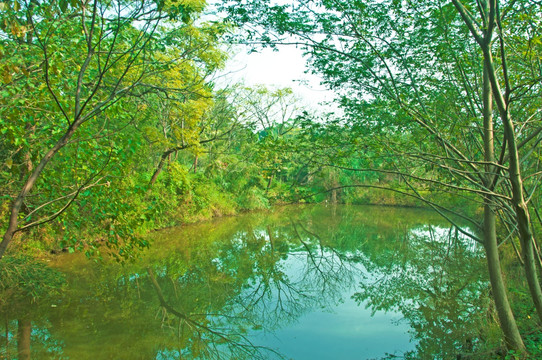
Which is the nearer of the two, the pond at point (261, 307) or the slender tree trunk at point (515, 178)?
the slender tree trunk at point (515, 178)

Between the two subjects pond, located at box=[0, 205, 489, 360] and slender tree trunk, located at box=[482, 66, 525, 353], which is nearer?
slender tree trunk, located at box=[482, 66, 525, 353]

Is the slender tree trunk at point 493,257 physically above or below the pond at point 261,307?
above

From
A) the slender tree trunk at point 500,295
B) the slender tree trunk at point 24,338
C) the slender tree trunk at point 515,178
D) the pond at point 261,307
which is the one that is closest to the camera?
the slender tree trunk at point 515,178

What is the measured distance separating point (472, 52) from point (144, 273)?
23.6 ft

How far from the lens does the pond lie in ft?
16.1

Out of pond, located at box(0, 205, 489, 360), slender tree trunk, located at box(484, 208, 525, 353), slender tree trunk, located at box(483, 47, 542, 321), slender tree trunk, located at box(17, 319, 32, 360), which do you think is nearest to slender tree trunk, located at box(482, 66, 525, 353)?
slender tree trunk, located at box(484, 208, 525, 353)

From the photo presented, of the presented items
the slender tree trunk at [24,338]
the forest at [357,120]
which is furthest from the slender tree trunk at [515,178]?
the slender tree trunk at [24,338]

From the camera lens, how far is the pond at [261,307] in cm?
492

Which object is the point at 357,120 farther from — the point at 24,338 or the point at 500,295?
the point at 24,338

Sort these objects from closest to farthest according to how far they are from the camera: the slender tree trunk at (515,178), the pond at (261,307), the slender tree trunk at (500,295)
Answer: the slender tree trunk at (515,178)
the slender tree trunk at (500,295)
the pond at (261,307)

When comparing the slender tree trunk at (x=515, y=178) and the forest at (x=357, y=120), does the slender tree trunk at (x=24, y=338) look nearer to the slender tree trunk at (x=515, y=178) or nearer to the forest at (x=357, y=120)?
the forest at (x=357, y=120)

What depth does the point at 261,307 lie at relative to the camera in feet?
21.4

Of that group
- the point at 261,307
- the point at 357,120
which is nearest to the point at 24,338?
the point at 261,307

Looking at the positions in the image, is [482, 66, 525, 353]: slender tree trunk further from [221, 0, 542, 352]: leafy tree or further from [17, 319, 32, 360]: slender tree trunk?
[17, 319, 32, 360]: slender tree trunk
